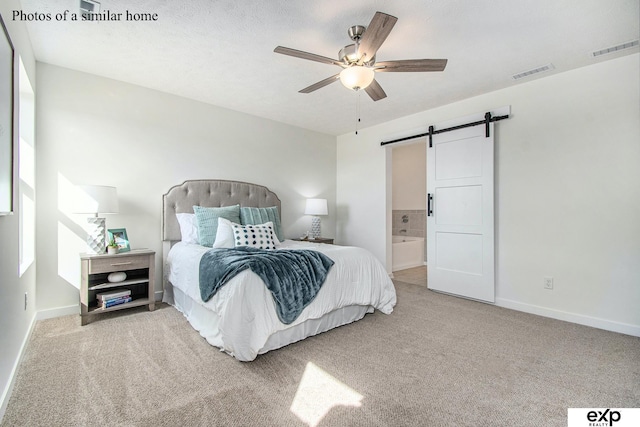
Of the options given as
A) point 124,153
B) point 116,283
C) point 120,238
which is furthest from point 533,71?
point 116,283

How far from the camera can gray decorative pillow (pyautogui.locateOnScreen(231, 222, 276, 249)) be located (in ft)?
10.5

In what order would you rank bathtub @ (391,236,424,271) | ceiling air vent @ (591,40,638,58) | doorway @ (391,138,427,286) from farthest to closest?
doorway @ (391,138,427,286) < bathtub @ (391,236,424,271) < ceiling air vent @ (591,40,638,58)

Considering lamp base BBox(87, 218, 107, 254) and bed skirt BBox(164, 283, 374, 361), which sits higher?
lamp base BBox(87, 218, 107, 254)

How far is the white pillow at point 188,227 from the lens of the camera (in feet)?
11.6

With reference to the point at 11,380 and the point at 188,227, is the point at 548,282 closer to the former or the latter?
the point at 188,227

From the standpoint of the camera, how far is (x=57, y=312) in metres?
3.02

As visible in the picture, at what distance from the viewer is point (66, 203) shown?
3078 millimetres

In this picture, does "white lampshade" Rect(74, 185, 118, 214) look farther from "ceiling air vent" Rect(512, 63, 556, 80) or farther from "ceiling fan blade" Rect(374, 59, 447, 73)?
"ceiling air vent" Rect(512, 63, 556, 80)

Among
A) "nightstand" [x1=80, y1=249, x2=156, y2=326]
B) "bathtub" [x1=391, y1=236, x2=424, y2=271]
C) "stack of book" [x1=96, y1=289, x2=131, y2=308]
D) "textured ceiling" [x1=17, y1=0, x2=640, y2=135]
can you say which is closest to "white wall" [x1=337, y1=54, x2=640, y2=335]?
"textured ceiling" [x1=17, y1=0, x2=640, y2=135]

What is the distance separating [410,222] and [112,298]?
554cm

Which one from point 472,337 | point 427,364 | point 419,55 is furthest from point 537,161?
point 427,364

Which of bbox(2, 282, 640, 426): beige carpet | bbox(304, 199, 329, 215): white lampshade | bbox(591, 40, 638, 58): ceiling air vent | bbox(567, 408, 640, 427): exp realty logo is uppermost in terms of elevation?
bbox(591, 40, 638, 58): ceiling air vent

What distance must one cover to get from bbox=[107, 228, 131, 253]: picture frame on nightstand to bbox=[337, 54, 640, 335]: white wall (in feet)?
13.7

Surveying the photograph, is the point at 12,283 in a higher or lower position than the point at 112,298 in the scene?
higher
